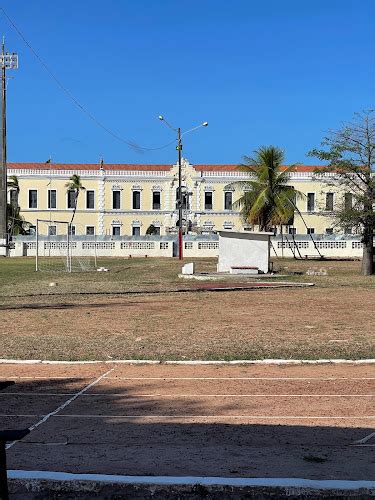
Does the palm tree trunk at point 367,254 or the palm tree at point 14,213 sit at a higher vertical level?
the palm tree at point 14,213

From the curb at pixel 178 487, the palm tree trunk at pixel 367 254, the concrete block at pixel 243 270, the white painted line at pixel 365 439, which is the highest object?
the palm tree trunk at pixel 367 254

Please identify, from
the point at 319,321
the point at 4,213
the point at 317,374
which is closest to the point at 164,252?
the point at 4,213

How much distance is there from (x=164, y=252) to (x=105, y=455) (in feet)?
190

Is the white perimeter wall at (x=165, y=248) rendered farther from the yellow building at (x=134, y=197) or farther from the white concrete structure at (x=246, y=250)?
the white concrete structure at (x=246, y=250)

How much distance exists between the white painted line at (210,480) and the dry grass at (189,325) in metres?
6.04

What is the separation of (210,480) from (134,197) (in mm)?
74675

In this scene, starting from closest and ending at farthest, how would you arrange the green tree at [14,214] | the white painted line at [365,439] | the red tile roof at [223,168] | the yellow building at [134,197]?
the white painted line at [365,439] < the green tree at [14,214] < the yellow building at [134,197] < the red tile roof at [223,168]

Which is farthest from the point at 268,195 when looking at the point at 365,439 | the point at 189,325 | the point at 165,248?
the point at 365,439

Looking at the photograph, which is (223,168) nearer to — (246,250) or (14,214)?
(14,214)

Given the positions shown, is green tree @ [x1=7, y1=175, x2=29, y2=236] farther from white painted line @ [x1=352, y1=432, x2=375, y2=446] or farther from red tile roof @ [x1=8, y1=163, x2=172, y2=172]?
white painted line @ [x1=352, y1=432, x2=375, y2=446]

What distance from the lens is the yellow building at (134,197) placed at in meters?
77.6

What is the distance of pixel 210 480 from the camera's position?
14.4 ft

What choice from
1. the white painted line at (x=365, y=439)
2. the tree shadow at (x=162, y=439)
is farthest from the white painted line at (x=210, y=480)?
the white painted line at (x=365, y=439)

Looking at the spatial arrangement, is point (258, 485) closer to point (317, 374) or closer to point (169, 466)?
point (169, 466)
